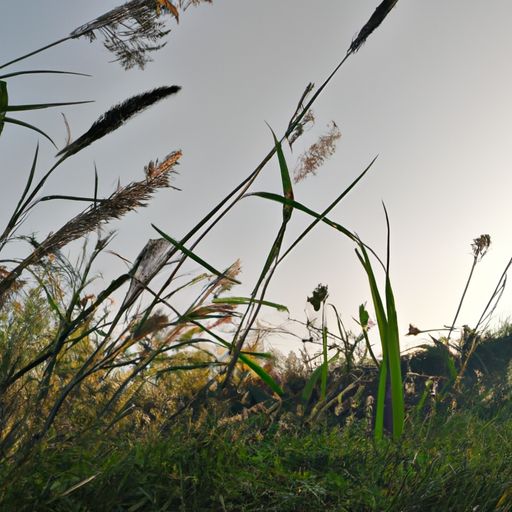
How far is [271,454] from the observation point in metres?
1.82

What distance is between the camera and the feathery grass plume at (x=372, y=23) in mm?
1938

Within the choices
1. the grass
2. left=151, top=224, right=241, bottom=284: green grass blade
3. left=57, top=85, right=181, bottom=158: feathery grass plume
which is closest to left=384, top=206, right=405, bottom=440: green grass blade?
the grass

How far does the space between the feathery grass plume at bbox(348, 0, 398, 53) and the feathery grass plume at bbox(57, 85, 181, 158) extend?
585 millimetres

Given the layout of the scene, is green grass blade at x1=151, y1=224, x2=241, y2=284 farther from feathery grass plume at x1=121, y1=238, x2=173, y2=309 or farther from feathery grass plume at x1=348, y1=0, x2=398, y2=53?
feathery grass plume at x1=348, y1=0, x2=398, y2=53

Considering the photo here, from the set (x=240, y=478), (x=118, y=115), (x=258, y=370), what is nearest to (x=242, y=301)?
(x=258, y=370)

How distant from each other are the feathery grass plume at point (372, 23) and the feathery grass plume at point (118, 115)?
0.59 m

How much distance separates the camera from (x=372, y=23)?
196cm

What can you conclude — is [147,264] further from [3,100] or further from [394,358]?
[394,358]

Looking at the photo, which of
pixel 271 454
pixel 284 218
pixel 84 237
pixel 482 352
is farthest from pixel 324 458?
pixel 482 352

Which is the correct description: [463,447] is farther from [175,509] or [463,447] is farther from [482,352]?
[482,352]

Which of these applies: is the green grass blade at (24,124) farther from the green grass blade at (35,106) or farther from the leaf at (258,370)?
the leaf at (258,370)

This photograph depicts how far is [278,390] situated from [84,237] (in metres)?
0.71

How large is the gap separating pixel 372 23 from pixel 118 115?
31.0 inches

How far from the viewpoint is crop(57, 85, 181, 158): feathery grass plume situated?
2.17 m
